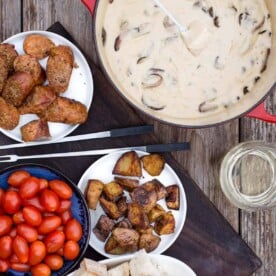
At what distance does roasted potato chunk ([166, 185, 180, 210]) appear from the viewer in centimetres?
200

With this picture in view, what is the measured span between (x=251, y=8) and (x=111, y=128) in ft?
1.79

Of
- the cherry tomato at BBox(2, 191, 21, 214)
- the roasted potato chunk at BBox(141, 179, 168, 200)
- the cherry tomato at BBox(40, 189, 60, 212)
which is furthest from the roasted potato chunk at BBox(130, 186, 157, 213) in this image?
the cherry tomato at BBox(2, 191, 21, 214)

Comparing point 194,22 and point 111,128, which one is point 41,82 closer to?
point 111,128

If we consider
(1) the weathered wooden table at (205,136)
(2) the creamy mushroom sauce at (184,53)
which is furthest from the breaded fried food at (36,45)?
(2) the creamy mushroom sauce at (184,53)

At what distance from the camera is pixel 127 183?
1.98 metres

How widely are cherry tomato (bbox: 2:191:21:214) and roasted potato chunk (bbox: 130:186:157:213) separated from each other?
13.2 inches

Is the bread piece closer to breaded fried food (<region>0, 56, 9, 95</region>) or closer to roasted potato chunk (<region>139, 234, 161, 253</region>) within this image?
roasted potato chunk (<region>139, 234, 161, 253</region>)

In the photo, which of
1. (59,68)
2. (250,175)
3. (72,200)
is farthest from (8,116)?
(250,175)

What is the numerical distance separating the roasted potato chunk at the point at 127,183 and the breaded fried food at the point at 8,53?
456 mm

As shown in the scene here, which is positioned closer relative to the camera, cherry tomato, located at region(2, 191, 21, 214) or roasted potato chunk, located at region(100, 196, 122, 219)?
cherry tomato, located at region(2, 191, 21, 214)

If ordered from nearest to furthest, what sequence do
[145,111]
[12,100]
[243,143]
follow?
[145,111], [12,100], [243,143]

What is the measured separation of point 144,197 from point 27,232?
350 mm

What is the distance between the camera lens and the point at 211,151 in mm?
2092

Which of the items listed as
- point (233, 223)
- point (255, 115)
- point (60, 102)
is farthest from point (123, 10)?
point (233, 223)
